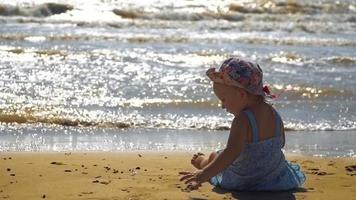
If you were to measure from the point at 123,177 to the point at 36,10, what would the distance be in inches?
770

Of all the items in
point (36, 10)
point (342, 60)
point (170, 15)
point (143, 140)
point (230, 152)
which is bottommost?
point (143, 140)

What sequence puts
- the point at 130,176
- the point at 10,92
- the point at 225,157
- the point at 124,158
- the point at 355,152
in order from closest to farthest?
the point at 225,157, the point at 130,176, the point at 124,158, the point at 355,152, the point at 10,92

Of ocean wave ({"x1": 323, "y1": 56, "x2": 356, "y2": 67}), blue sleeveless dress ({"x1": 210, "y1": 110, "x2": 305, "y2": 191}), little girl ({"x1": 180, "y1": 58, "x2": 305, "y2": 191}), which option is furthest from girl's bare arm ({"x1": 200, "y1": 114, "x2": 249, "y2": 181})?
ocean wave ({"x1": 323, "y1": 56, "x2": 356, "y2": 67})

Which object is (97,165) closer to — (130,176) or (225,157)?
(130,176)

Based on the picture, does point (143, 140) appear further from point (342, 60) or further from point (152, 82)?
point (342, 60)

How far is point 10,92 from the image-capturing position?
28.8 ft

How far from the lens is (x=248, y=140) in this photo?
14.6 ft

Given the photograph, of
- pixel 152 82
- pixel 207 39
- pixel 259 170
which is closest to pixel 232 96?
pixel 259 170

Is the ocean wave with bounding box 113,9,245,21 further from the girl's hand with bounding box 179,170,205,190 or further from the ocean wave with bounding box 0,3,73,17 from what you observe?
the girl's hand with bounding box 179,170,205,190

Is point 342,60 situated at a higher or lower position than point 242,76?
lower

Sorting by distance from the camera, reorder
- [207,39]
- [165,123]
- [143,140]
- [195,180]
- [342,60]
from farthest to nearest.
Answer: [207,39], [342,60], [165,123], [143,140], [195,180]

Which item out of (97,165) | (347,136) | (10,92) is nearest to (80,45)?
(10,92)

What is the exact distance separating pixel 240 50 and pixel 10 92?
7.88 metres

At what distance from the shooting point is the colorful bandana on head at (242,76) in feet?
14.3
